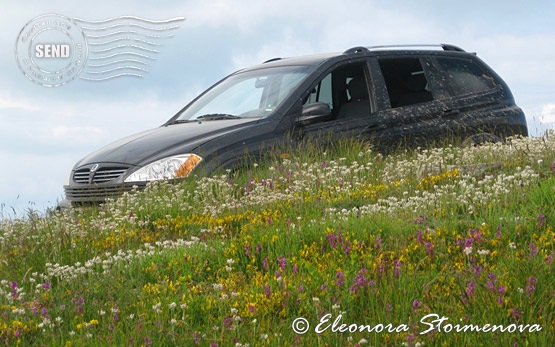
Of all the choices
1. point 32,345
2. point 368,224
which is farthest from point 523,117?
point 32,345

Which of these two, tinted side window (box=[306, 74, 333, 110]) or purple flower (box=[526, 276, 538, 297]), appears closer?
purple flower (box=[526, 276, 538, 297])

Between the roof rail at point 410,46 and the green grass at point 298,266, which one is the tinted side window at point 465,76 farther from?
the green grass at point 298,266

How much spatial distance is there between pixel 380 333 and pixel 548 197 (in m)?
3.19

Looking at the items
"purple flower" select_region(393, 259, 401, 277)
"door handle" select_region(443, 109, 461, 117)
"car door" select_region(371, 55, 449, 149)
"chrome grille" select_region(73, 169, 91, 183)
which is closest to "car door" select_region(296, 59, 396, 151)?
"car door" select_region(371, 55, 449, 149)

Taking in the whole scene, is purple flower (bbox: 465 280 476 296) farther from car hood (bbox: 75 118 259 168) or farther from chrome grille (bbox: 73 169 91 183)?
chrome grille (bbox: 73 169 91 183)

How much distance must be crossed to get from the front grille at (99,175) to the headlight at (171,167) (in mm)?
368

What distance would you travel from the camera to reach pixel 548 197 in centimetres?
715

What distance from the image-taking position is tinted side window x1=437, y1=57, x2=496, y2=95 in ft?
42.7

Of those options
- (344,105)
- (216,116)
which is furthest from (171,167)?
(344,105)

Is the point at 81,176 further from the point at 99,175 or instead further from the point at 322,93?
the point at 322,93

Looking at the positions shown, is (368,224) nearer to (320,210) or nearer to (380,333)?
(320,210)

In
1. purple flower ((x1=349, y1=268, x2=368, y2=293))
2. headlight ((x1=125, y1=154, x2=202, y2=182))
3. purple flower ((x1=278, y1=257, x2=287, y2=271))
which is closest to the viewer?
purple flower ((x1=349, y1=268, x2=368, y2=293))

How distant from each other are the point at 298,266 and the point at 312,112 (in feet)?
16.6

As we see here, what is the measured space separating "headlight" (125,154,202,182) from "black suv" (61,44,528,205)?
12 mm
